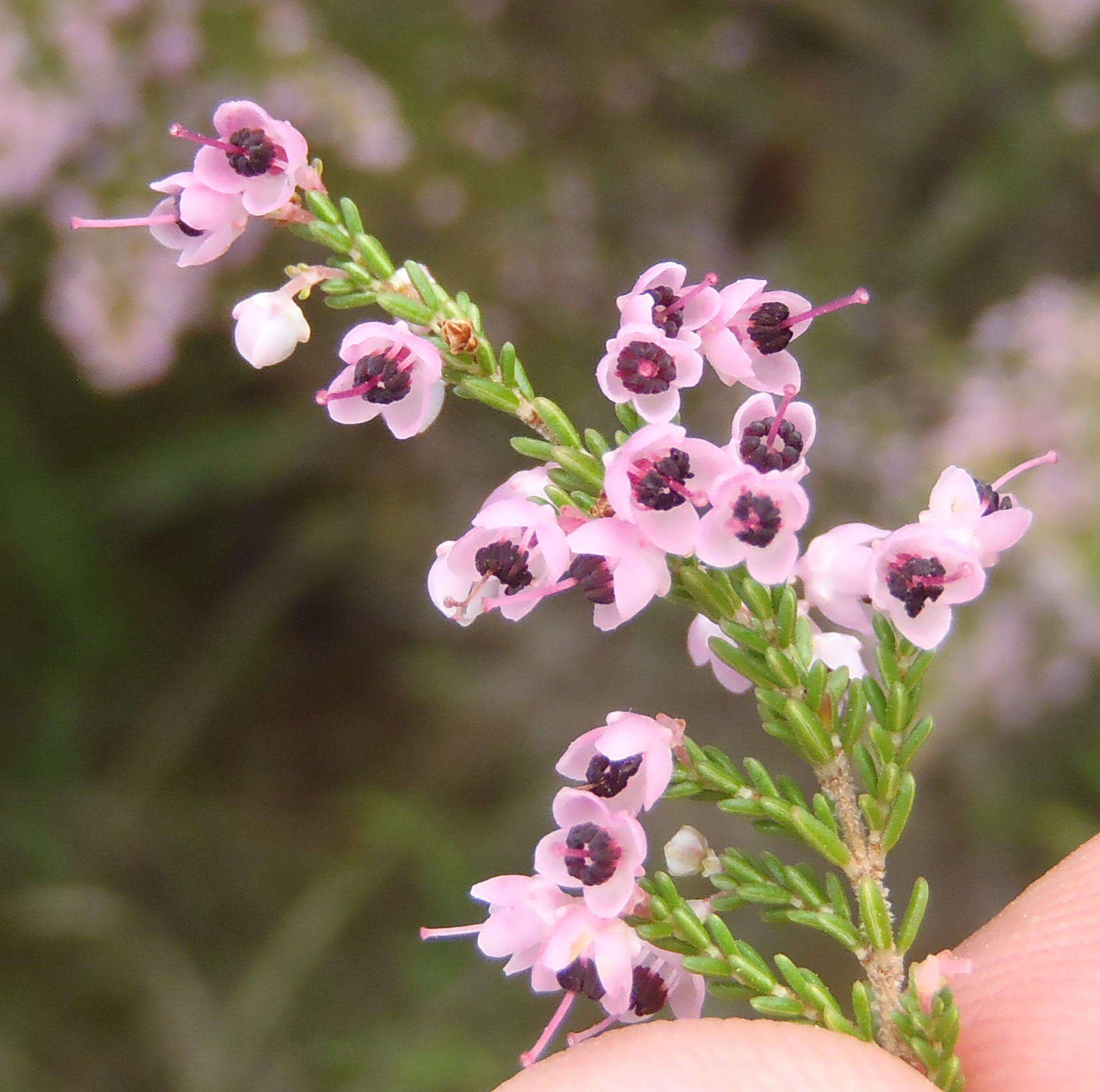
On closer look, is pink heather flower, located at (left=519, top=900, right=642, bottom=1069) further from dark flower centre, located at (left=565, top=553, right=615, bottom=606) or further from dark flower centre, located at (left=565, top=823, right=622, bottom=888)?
dark flower centre, located at (left=565, top=553, right=615, bottom=606)

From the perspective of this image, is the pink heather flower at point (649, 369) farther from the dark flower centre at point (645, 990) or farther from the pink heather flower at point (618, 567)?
the dark flower centre at point (645, 990)

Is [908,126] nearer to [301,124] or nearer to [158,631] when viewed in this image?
[301,124]

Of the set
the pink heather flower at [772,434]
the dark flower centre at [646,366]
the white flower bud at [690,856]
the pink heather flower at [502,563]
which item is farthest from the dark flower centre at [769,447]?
the white flower bud at [690,856]

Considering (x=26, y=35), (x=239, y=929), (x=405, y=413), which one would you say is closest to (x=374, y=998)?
(x=239, y=929)

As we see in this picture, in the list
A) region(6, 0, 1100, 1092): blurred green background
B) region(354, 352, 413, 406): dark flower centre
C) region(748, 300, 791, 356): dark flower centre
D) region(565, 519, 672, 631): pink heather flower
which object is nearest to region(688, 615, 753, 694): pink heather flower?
region(565, 519, 672, 631): pink heather flower

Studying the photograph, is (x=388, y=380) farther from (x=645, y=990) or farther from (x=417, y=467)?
(x=417, y=467)

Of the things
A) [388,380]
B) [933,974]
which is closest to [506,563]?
[388,380]

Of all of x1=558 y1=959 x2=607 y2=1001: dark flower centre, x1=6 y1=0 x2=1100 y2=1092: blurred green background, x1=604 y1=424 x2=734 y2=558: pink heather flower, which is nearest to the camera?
x1=604 y1=424 x2=734 y2=558: pink heather flower

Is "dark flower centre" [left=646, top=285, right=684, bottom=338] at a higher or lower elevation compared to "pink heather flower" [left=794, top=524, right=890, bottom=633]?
higher
